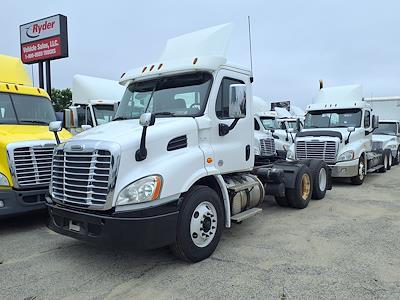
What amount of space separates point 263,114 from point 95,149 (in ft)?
43.4

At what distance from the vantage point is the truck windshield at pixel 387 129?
17.2m

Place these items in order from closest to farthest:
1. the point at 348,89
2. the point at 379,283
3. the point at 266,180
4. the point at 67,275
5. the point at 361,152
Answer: the point at 379,283 < the point at 67,275 < the point at 266,180 < the point at 361,152 < the point at 348,89

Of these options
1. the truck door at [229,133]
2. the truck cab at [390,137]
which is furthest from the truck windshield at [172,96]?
the truck cab at [390,137]

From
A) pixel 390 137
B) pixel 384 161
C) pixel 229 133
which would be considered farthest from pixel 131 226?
pixel 390 137

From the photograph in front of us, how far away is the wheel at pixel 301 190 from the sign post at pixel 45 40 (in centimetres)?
1456

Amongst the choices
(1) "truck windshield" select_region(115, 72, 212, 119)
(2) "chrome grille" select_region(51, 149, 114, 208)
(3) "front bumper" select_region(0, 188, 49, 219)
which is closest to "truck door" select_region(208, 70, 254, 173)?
(1) "truck windshield" select_region(115, 72, 212, 119)

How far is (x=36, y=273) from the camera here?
14.9 ft

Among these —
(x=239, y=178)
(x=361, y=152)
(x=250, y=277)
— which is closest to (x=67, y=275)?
(x=250, y=277)

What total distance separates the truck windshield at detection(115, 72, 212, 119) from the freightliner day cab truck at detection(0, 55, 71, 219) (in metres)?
1.79

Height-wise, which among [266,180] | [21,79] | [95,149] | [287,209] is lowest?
[287,209]

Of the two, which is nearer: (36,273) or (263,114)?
(36,273)

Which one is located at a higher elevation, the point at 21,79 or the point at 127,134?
the point at 21,79

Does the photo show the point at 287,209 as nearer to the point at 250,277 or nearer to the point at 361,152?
the point at 250,277

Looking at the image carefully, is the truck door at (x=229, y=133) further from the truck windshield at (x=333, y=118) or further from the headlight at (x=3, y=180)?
the truck windshield at (x=333, y=118)
